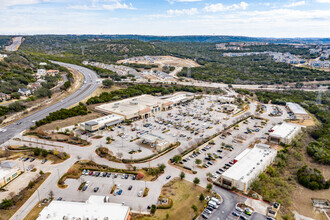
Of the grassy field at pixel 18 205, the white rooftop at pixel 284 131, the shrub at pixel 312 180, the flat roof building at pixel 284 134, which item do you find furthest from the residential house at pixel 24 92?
the shrub at pixel 312 180

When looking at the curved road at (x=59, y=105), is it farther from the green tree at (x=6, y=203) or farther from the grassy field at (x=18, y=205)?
the green tree at (x=6, y=203)

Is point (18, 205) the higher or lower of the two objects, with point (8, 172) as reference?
lower

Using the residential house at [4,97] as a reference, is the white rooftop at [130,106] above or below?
below

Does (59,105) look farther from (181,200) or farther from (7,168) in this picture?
(181,200)

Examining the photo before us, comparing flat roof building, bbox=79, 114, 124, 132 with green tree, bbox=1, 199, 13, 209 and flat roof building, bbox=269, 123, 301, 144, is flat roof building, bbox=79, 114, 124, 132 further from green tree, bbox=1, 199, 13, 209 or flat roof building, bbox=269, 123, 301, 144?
flat roof building, bbox=269, 123, 301, 144

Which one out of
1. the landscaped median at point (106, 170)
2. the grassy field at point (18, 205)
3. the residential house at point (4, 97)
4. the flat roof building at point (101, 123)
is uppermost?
the residential house at point (4, 97)

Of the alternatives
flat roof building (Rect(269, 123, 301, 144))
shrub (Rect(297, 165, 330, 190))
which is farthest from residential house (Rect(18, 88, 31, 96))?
shrub (Rect(297, 165, 330, 190))

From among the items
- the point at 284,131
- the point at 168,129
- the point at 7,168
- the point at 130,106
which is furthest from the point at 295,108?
the point at 7,168

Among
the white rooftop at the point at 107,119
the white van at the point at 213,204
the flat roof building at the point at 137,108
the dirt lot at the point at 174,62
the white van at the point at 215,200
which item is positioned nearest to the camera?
the white van at the point at 213,204
